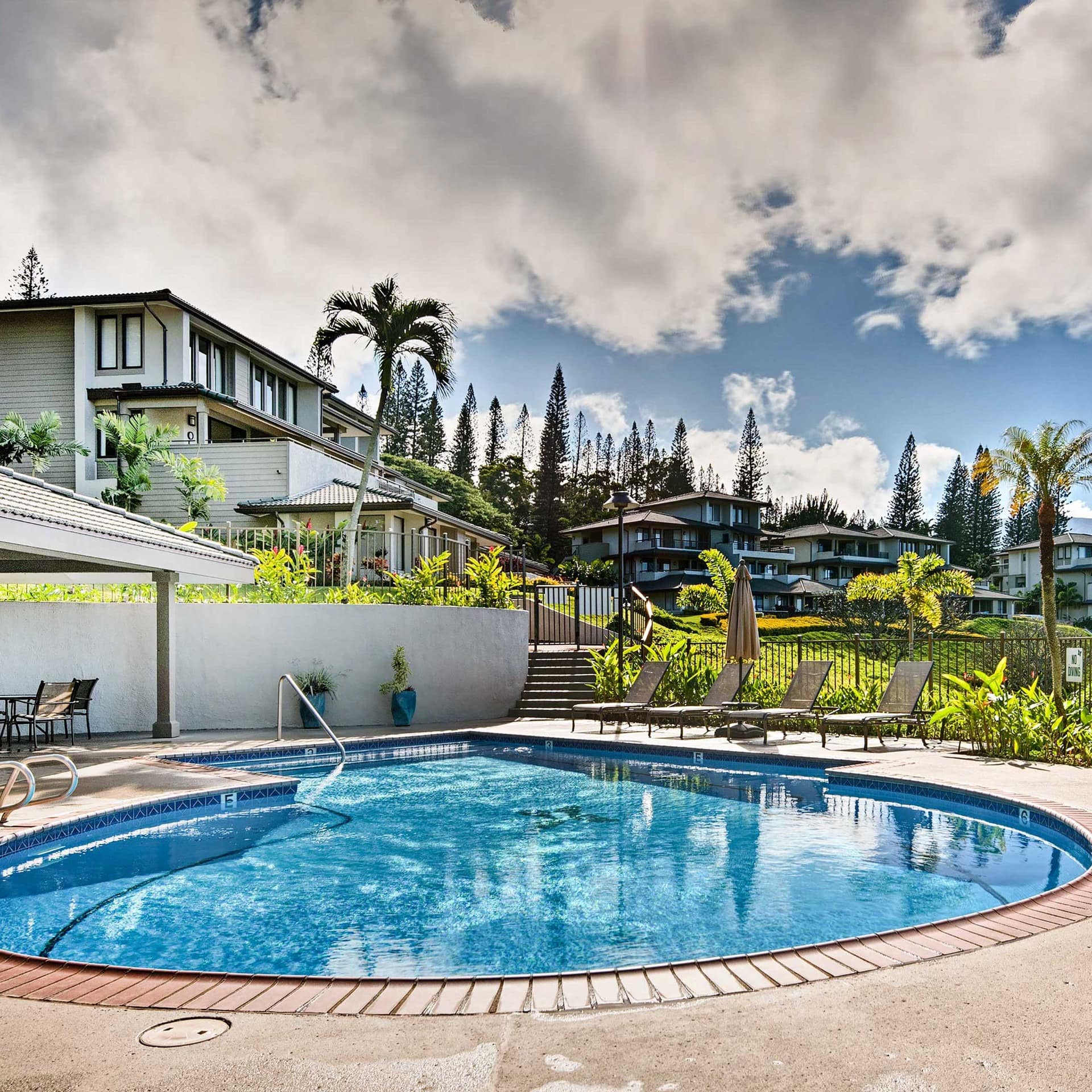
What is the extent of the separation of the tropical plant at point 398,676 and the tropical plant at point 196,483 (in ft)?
39.6

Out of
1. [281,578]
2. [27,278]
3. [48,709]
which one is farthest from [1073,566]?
[48,709]

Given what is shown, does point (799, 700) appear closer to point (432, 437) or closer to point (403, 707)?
point (403, 707)

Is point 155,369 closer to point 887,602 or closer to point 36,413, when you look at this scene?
point 36,413

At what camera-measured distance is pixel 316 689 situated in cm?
1452

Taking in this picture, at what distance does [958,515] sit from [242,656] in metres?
79.2

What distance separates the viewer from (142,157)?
15664 millimetres

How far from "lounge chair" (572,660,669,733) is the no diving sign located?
577 cm

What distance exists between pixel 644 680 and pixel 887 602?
28563 mm

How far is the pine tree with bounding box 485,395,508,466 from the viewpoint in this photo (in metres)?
82.6

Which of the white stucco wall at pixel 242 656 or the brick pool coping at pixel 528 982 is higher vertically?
the white stucco wall at pixel 242 656

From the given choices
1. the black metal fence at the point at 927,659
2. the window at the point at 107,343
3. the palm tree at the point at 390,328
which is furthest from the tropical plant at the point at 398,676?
the window at the point at 107,343

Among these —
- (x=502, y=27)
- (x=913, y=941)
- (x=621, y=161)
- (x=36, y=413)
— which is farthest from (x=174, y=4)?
(x=36, y=413)

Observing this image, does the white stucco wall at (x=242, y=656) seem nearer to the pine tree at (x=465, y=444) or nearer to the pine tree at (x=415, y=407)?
the pine tree at (x=465, y=444)

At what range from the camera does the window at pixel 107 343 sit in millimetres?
26984
